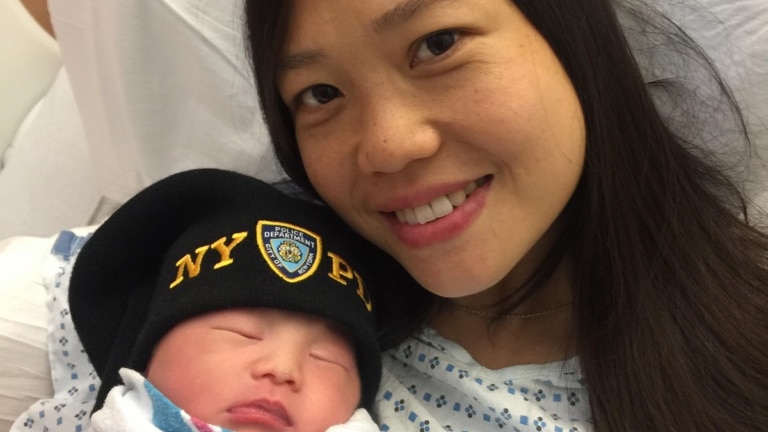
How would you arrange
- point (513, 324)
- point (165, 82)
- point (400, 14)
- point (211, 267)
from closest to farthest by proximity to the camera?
point (400, 14)
point (211, 267)
point (513, 324)
point (165, 82)

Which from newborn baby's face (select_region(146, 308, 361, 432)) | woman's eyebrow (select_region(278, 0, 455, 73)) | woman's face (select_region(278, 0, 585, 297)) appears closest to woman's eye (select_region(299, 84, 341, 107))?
woman's face (select_region(278, 0, 585, 297))

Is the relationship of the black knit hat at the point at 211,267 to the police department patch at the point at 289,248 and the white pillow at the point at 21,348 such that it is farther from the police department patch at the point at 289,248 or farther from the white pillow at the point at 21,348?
the white pillow at the point at 21,348

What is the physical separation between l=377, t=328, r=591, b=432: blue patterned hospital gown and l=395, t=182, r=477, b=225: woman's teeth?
8.8 inches

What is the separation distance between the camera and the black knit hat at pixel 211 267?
82 cm

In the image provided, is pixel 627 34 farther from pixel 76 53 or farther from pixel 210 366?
pixel 76 53

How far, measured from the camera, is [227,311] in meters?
0.81

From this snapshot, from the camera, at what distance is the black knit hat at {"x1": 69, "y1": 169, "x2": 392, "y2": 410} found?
817 mm

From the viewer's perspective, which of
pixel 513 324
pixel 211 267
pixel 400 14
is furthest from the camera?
pixel 513 324

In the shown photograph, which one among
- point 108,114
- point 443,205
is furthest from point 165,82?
point 443,205

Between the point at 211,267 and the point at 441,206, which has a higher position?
the point at 441,206

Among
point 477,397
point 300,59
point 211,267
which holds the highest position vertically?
point 300,59

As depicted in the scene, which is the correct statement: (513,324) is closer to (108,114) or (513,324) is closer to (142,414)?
(142,414)

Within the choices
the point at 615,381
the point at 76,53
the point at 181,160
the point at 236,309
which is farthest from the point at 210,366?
the point at 76,53

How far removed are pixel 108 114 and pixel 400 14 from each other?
0.84m
